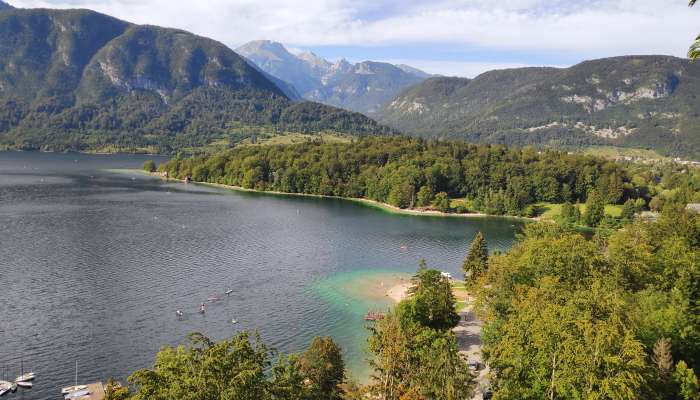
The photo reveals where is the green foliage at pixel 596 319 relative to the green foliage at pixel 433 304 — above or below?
above

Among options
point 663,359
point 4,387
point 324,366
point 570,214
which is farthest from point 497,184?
point 4,387

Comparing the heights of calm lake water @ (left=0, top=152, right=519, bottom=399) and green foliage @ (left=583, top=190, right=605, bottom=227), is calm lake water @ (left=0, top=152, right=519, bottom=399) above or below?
below

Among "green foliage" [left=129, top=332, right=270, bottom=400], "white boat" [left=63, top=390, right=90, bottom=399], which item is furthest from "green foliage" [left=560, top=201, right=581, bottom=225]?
"green foliage" [left=129, top=332, right=270, bottom=400]

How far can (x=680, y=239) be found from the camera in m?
63.1

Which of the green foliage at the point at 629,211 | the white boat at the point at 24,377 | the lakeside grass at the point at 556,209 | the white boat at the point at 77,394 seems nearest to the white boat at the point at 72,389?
the white boat at the point at 77,394

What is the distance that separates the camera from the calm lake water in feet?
192

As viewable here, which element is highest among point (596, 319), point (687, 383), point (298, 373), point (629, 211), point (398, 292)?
point (629, 211)

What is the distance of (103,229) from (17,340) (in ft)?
206

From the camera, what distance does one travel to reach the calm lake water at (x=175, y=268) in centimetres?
5862

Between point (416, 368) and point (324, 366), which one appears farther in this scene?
point (324, 366)

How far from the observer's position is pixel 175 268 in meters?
88.8

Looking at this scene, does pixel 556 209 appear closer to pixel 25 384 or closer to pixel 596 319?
pixel 596 319

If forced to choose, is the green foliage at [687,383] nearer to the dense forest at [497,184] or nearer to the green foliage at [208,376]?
the green foliage at [208,376]

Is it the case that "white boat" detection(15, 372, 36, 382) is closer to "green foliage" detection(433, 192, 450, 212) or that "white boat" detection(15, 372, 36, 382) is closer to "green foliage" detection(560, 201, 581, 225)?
"green foliage" detection(433, 192, 450, 212)
